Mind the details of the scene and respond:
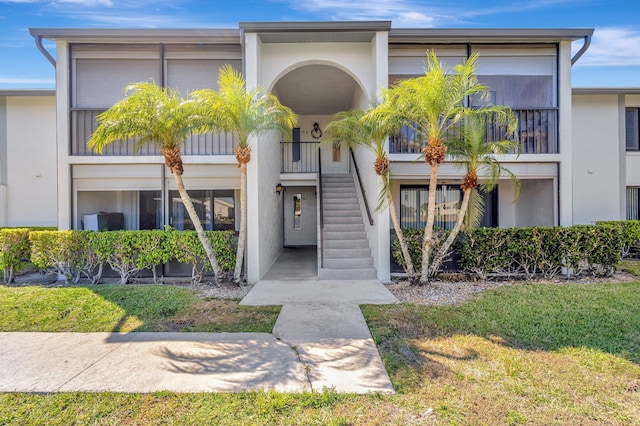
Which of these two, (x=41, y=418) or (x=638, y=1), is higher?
(x=638, y=1)

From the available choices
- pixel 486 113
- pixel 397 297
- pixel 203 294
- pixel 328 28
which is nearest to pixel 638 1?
pixel 486 113

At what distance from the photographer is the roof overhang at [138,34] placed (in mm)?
8023

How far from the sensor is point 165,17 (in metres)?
8.35

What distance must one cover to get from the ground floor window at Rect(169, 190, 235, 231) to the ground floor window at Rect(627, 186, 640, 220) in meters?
13.9

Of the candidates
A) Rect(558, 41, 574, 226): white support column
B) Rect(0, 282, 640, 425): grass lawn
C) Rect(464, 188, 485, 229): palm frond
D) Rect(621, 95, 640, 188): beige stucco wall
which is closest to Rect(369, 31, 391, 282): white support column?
Rect(464, 188, 485, 229): palm frond

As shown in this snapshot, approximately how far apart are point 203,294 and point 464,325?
16.3ft

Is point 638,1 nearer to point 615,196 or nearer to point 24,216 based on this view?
point 615,196

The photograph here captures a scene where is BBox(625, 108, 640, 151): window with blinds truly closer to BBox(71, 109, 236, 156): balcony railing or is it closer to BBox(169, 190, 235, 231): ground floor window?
BBox(71, 109, 236, 156): balcony railing

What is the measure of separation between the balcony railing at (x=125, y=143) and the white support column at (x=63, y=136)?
0.16 metres

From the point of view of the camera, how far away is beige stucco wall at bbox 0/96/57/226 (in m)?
11.3

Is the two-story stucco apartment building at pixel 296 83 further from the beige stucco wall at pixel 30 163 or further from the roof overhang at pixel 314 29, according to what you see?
the beige stucco wall at pixel 30 163

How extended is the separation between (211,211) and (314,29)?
6.29 metres

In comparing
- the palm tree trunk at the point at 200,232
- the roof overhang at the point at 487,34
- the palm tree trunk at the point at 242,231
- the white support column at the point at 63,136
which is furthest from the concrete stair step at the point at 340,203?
the white support column at the point at 63,136

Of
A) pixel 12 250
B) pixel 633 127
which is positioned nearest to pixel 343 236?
pixel 12 250
